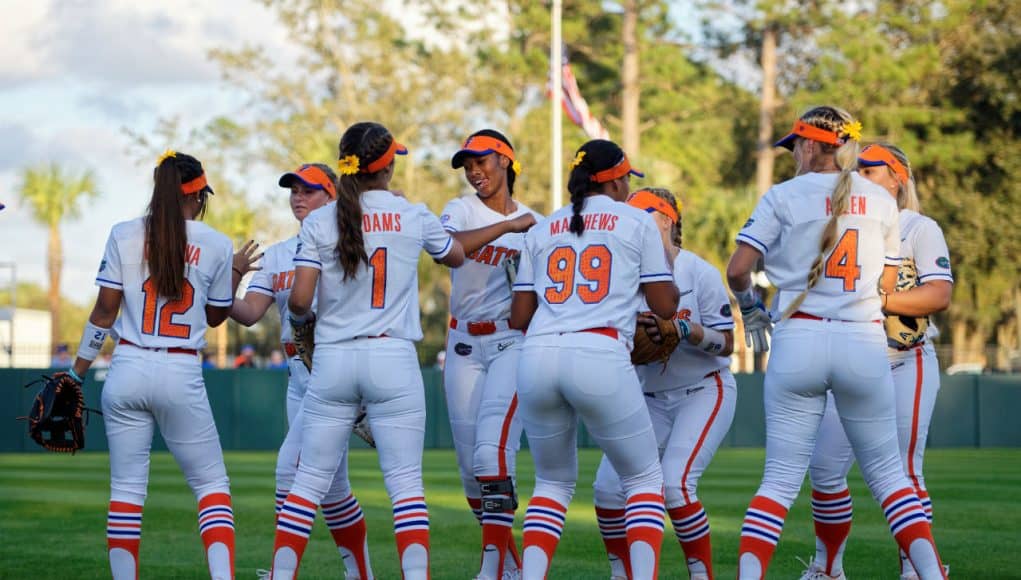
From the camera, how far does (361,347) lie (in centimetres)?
633

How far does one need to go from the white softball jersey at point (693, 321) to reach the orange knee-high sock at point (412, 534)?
1748 millimetres

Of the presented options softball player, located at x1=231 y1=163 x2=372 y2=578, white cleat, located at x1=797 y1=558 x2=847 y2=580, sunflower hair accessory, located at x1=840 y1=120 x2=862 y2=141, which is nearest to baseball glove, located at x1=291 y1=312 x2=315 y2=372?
softball player, located at x1=231 y1=163 x2=372 y2=578

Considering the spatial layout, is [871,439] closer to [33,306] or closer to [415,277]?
[415,277]

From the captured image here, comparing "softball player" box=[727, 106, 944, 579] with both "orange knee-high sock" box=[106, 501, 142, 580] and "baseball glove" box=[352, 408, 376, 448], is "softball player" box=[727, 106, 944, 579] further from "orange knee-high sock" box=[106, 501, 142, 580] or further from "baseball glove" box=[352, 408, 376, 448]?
"orange knee-high sock" box=[106, 501, 142, 580]

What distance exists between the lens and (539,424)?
6254 millimetres

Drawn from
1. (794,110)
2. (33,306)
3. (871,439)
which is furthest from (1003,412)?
(33,306)

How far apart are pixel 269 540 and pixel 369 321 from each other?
470cm

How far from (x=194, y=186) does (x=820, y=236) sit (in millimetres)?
3047

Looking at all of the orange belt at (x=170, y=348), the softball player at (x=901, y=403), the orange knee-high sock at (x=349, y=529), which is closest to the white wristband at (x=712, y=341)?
the softball player at (x=901, y=403)

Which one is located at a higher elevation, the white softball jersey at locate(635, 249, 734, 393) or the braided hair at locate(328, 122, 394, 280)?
the braided hair at locate(328, 122, 394, 280)

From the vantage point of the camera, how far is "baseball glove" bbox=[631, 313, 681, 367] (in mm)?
6809

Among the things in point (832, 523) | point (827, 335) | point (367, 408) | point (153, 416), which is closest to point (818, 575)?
point (832, 523)

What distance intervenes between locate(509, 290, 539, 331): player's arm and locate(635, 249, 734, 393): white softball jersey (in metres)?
1.28

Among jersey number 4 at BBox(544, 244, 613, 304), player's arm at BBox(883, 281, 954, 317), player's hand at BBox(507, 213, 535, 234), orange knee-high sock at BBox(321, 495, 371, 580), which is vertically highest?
player's hand at BBox(507, 213, 535, 234)
